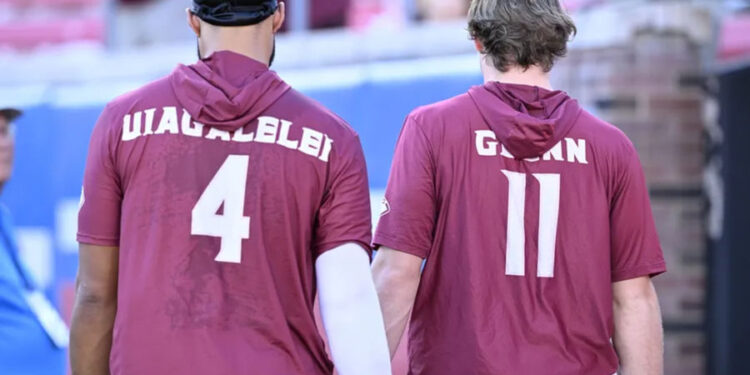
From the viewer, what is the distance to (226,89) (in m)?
2.91

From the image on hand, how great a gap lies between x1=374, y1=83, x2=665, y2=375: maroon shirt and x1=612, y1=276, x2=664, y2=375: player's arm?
5 centimetres

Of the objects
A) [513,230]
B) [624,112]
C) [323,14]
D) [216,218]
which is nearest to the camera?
[216,218]

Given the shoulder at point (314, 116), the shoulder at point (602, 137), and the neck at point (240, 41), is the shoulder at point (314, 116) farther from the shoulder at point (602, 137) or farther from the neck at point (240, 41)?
the shoulder at point (602, 137)

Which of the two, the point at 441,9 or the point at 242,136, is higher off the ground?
the point at 441,9

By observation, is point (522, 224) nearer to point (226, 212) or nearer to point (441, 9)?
point (226, 212)

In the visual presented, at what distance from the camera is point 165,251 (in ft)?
9.28

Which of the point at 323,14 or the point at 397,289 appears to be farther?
the point at 323,14

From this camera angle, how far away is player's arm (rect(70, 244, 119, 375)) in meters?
2.92

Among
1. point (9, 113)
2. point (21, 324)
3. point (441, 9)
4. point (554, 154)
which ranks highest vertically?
point (441, 9)

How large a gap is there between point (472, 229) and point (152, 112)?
0.88m

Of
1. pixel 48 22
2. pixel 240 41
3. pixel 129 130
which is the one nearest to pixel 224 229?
pixel 129 130

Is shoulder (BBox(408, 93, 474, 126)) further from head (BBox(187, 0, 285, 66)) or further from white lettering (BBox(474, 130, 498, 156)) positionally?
head (BBox(187, 0, 285, 66))

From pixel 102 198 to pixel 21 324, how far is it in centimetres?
161

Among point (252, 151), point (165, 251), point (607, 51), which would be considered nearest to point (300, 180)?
point (252, 151)
